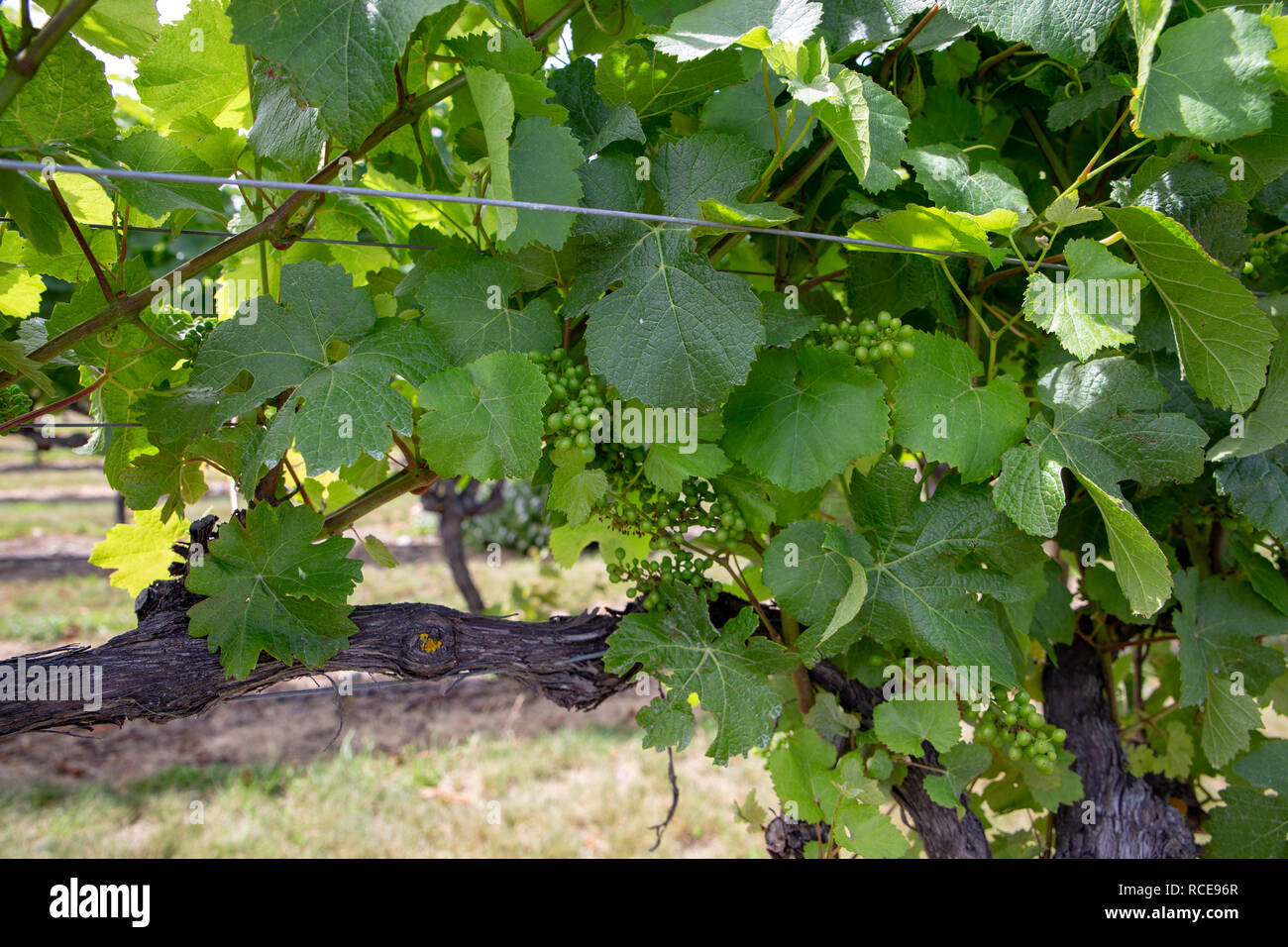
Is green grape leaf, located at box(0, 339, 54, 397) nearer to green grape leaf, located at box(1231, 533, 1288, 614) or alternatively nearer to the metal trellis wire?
the metal trellis wire

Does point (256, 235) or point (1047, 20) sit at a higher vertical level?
point (1047, 20)

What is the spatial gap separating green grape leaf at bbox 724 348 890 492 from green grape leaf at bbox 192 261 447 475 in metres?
0.47

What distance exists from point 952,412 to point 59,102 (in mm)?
1290

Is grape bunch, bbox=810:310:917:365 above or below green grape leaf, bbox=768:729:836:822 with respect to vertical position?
above

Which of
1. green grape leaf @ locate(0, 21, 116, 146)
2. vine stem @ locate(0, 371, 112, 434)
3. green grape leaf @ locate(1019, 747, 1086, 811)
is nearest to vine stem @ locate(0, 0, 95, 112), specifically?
green grape leaf @ locate(0, 21, 116, 146)

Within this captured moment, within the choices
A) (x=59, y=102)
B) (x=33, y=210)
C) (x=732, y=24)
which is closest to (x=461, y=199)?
(x=732, y=24)

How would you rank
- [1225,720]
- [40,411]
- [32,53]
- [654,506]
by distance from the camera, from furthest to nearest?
1. [1225,720]
2. [654,506]
3. [40,411]
4. [32,53]

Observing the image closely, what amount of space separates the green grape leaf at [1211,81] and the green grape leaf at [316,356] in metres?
1.04

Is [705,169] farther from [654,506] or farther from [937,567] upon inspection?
[937,567]

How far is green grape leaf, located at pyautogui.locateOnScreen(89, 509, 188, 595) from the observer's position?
62.5 inches

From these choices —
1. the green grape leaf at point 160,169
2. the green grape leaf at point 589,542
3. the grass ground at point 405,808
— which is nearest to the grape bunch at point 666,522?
the green grape leaf at point 589,542

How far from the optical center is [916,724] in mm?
1464

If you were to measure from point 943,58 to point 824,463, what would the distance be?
30.6 inches
